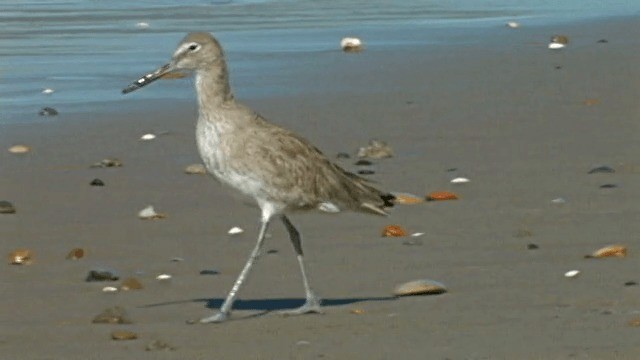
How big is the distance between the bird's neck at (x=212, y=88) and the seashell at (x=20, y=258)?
50.1 inches

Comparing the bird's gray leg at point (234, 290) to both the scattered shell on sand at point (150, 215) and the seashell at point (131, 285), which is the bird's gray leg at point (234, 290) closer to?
the seashell at point (131, 285)

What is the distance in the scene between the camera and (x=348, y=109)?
12.8 meters

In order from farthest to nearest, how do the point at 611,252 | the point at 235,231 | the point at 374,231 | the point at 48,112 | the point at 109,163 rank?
1. the point at 48,112
2. the point at 109,163
3. the point at 235,231
4. the point at 374,231
5. the point at 611,252

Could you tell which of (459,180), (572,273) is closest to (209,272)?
(572,273)

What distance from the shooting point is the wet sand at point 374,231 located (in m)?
6.99

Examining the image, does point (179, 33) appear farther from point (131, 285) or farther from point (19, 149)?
point (131, 285)

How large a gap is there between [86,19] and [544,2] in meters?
4.92

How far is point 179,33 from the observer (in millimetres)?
16953

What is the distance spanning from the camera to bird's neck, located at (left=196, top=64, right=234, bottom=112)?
7.74 meters

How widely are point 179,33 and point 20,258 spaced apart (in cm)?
867

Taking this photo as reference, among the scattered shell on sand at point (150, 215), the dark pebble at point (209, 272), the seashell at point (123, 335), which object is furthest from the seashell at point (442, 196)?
the seashell at point (123, 335)

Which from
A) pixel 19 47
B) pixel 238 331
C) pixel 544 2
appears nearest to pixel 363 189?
pixel 238 331

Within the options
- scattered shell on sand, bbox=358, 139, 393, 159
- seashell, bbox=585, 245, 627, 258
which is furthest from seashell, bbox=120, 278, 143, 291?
scattered shell on sand, bbox=358, 139, 393, 159

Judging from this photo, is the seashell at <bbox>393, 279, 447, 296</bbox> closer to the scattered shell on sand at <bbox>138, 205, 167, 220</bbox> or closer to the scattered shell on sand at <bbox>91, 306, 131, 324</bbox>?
the scattered shell on sand at <bbox>91, 306, 131, 324</bbox>
